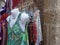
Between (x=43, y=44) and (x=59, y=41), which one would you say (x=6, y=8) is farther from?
(x=59, y=41)

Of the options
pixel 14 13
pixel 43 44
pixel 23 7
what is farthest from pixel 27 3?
pixel 43 44

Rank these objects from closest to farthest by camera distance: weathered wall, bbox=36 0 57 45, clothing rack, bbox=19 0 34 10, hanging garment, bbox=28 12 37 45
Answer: weathered wall, bbox=36 0 57 45 < hanging garment, bbox=28 12 37 45 < clothing rack, bbox=19 0 34 10

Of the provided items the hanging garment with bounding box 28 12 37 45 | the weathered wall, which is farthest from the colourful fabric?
the weathered wall

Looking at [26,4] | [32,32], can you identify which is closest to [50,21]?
[32,32]

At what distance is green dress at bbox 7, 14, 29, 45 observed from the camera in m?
1.67

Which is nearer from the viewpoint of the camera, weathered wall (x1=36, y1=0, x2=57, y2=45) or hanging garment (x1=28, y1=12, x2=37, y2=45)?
weathered wall (x1=36, y1=0, x2=57, y2=45)

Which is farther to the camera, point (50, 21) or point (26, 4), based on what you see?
point (26, 4)

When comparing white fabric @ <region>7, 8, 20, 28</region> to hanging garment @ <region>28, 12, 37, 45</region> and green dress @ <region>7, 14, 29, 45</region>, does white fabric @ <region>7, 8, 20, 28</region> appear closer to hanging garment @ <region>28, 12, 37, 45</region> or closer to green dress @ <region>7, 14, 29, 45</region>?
green dress @ <region>7, 14, 29, 45</region>

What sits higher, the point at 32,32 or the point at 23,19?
the point at 23,19

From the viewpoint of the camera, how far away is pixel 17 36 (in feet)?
5.58

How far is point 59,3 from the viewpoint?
63.3 inches

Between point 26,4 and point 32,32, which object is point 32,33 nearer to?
point 32,32

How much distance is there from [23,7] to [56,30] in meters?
0.46

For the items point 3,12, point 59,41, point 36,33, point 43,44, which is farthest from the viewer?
point 3,12
